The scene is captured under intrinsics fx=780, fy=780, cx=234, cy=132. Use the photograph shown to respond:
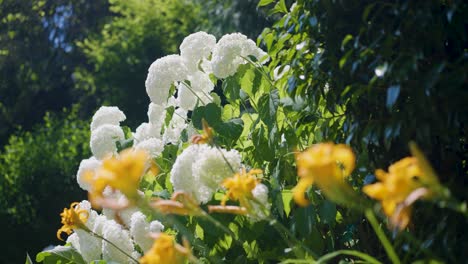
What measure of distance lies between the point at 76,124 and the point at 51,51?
230 inches

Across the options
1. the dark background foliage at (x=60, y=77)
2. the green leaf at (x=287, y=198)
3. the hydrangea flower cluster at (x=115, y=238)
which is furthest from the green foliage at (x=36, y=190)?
the green leaf at (x=287, y=198)

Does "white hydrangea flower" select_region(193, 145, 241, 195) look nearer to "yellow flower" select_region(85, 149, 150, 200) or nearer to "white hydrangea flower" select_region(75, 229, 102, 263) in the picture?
"yellow flower" select_region(85, 149, 150, 200)

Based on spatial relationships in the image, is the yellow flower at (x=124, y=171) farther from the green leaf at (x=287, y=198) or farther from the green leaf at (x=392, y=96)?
the green leaf at (x=287, y=198)

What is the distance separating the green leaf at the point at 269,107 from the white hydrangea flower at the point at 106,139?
0.72 meters

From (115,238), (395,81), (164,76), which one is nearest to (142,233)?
(115,238)

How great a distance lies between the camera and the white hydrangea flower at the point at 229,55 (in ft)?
8.58

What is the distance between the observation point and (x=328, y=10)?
2127 mm

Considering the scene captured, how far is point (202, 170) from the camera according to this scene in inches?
80.3

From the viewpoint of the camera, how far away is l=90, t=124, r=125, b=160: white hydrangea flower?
10.1 feet

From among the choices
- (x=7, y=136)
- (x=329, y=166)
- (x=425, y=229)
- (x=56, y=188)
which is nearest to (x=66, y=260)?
(x=425, y=229)

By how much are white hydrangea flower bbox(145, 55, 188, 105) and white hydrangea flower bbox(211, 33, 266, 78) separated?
182 millimetres

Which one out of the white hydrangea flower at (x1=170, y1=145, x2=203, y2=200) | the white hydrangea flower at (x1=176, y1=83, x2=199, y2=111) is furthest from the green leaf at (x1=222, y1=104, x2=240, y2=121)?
the white hydrangea flower at (x1=170, y1=145, x2=203, y2=200)

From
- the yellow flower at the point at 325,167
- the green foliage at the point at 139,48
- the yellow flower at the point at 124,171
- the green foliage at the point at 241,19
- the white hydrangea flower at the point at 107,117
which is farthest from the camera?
the green foliage at the point at 139,48

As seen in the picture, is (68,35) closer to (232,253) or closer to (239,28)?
(239,28)
